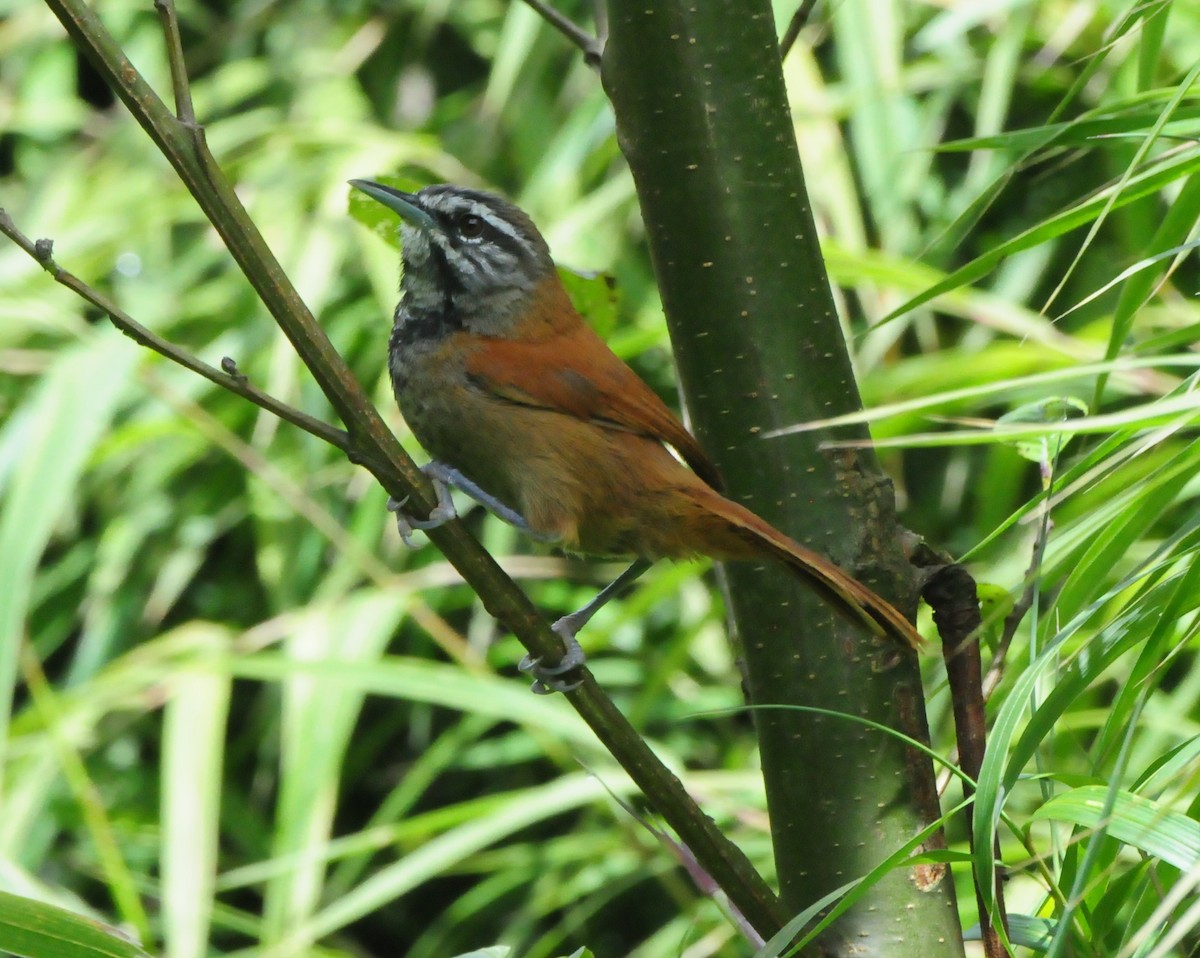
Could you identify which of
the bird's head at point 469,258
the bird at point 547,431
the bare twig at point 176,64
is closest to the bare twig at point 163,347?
the bare twig at point 176,64

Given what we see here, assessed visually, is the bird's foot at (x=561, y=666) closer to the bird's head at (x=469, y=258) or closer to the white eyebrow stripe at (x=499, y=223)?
the bird's head at (x=469, y=258)

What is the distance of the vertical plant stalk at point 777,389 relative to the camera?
144 centimetres

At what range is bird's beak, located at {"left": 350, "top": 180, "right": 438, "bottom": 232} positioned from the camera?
2.08m

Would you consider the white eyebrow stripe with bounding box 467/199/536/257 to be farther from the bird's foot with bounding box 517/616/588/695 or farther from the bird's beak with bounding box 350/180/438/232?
the bird's foot with bounding box 517/616/588/695

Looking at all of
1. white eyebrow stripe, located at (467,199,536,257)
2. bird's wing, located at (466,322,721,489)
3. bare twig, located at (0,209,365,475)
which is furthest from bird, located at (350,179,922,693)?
bare twig, located at (0,209,365,475)

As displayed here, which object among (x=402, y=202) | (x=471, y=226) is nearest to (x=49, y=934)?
(x=402, y=202)

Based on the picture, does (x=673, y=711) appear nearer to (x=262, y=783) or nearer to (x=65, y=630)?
(x=262, y=783)

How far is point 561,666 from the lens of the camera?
1.43m

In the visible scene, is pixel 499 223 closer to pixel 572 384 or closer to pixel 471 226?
pixel 471 226

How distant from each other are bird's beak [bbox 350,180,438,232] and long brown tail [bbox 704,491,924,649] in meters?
0.81

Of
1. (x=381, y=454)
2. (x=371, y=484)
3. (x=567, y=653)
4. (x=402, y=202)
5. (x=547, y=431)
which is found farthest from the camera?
(x=371, y=484)

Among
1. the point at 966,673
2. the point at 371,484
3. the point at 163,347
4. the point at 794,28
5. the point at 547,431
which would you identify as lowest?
the point at 966,673

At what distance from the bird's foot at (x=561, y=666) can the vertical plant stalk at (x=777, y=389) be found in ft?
0.67

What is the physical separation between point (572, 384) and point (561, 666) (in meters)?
0.83
